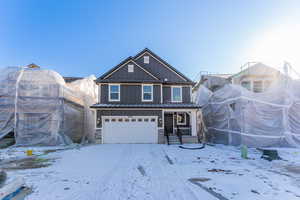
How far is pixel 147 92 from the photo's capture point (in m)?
13.1

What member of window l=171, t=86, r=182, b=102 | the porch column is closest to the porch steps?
the porch column

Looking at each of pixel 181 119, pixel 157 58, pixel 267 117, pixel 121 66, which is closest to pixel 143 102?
pixel 121 66

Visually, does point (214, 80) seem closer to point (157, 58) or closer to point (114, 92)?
point (157, 58)

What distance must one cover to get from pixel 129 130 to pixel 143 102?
2718 millimetres

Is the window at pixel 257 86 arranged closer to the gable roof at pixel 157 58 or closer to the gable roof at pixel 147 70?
the gable roof at pixel 147 70

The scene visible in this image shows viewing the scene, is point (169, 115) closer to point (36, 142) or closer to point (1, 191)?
point (36, 142)

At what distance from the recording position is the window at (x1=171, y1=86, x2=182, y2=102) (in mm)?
13583

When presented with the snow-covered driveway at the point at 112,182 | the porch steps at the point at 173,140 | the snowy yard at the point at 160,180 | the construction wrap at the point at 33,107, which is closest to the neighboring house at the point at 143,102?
the porch steps at the point at 173,140

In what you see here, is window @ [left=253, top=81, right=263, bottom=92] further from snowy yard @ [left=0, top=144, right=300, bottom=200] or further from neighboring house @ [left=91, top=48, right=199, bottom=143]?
snowy yard @ [left=0, top=144, right=300, bottom=200]

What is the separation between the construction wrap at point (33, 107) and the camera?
35.7 feet

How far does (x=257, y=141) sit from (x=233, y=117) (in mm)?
2145

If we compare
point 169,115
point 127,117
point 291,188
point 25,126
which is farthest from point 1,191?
point 169,115

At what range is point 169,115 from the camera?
14305 millimetres

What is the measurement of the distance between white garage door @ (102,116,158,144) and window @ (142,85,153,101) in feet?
5.87
